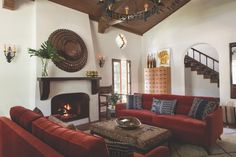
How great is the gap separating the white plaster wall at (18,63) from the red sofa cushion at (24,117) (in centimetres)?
205

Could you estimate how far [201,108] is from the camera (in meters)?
3.72

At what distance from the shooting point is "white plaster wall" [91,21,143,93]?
6371mm

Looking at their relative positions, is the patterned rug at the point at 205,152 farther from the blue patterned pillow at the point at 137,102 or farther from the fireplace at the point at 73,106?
the fireplace at the point at 73,106

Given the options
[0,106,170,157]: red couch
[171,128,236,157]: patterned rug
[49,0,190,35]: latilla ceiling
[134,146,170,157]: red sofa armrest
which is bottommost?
[171,128,236,157]: patterned rug

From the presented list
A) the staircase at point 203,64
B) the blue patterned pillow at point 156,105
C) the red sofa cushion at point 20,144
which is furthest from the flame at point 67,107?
the staircase at point 203,64

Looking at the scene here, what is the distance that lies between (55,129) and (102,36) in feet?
17.5

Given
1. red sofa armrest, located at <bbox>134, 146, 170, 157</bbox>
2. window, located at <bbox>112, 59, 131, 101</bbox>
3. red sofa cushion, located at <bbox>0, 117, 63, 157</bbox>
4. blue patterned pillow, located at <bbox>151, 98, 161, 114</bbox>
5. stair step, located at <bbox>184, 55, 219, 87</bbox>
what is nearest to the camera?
red sofa cushion, located at <bbox>0, 117, 63, 157</bbox>

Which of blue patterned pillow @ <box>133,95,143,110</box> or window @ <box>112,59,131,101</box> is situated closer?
blue patterned pillow @ <box>133,95,143,110</box>

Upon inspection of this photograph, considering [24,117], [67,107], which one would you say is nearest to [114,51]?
[67,107]

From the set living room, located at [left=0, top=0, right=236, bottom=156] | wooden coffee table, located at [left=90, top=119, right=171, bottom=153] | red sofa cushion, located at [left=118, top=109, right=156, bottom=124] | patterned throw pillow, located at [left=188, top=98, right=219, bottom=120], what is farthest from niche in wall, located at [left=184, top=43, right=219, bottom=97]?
wooden coffee table, located at [left=90, top=119, right=171, bottom=153]

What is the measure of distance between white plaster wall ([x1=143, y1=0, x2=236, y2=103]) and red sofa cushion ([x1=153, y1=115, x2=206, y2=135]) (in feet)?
8.22

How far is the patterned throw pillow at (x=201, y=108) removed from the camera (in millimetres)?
3591

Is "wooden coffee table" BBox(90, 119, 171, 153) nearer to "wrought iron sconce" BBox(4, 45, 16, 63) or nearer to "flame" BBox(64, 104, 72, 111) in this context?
"flame" BBox(64, 104, 72, 111)

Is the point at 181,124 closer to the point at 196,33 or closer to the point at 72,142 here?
the point at 72,142
